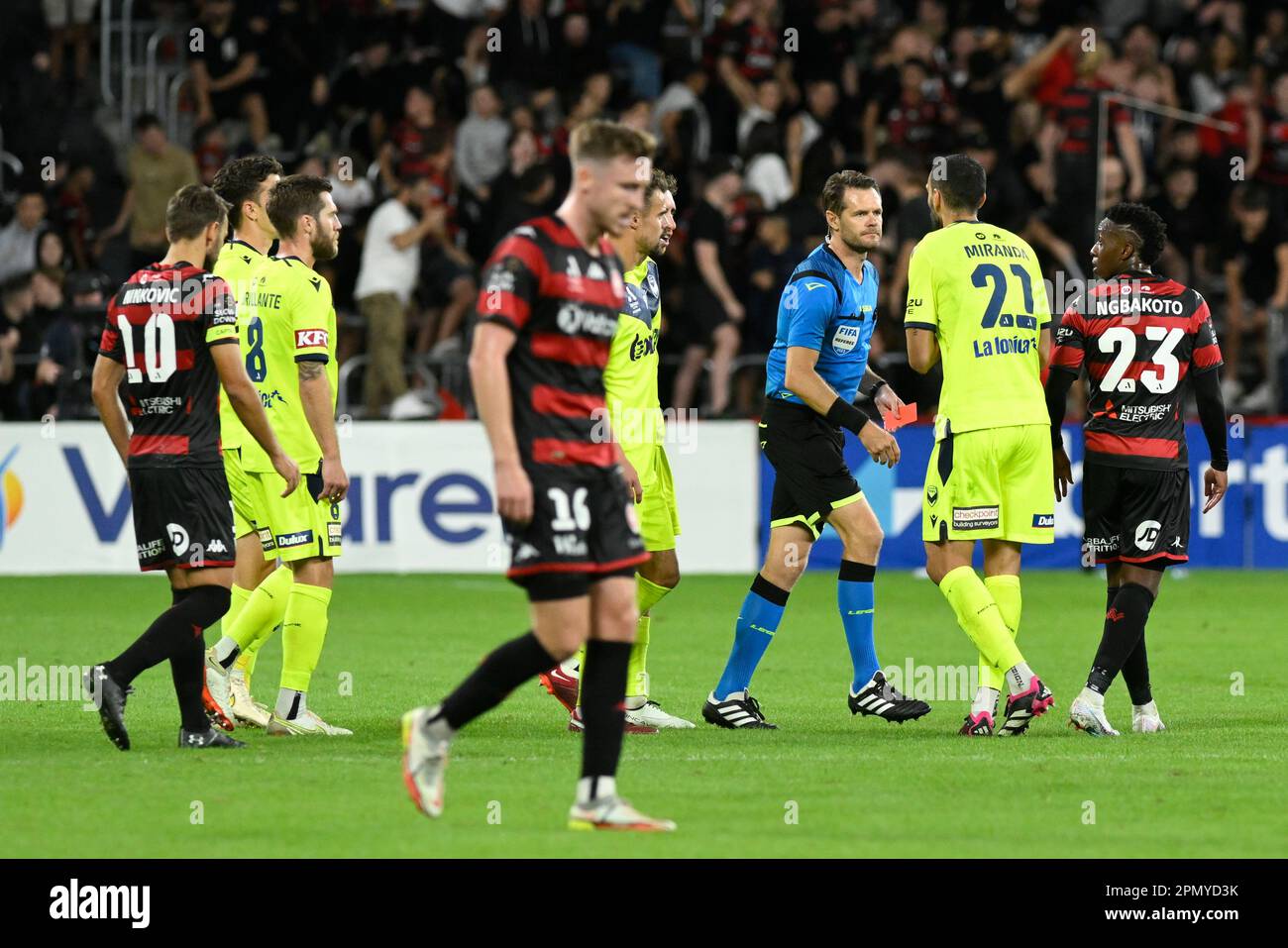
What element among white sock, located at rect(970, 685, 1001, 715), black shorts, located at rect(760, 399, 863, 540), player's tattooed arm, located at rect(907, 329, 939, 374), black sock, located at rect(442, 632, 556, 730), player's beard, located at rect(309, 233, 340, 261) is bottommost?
white sock, located at rect(970, 685, 1001, 715)

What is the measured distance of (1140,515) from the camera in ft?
31.0

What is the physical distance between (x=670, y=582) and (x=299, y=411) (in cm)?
195

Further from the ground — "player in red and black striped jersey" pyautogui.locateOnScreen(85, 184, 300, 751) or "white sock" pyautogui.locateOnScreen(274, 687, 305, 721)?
"player in red and black striped jersey" pyautogui.locateOnScreen(85, 184, 300, 751)

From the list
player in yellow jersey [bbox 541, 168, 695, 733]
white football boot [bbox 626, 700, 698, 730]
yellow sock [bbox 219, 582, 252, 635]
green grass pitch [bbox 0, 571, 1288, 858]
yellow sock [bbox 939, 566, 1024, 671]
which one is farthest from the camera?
yellow sock [bbox 219, 582, 252, 635]

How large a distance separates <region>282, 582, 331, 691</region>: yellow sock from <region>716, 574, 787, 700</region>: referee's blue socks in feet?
6.33

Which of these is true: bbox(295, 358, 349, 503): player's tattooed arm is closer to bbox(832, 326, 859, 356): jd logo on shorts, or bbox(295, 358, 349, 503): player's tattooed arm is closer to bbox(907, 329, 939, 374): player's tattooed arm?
bbox(832, 326, 859, 356): jd logo on shorts

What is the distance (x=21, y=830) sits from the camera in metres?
6.79

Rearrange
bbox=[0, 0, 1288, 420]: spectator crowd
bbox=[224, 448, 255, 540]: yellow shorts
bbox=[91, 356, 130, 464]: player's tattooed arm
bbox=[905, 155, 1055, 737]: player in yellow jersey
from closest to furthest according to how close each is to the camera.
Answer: bbox=[91, 356, 130, 464]: player's tattooed arm < bbox=[905, 155, 1055, 737]: player in yellow jersey < bbox=[224, 448, 255, 540]: yellow shorts < bbox=[0, 0, 1288, 420]: spectator crowd

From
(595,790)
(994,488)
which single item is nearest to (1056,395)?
(994,488)

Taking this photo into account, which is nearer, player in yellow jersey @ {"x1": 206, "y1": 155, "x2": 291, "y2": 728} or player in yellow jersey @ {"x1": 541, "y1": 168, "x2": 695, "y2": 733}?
player in yellow jersey @ {"x1": 541, "y1": 168, "x2": 695, "y2": 733}

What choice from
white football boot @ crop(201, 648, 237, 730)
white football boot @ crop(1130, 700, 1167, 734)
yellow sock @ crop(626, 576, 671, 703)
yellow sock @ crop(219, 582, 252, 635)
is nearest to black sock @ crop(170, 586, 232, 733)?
white football boot @ crop(201, 648, 237, 730)

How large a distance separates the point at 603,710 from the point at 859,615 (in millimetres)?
3243

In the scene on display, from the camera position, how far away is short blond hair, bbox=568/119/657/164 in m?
6.69
